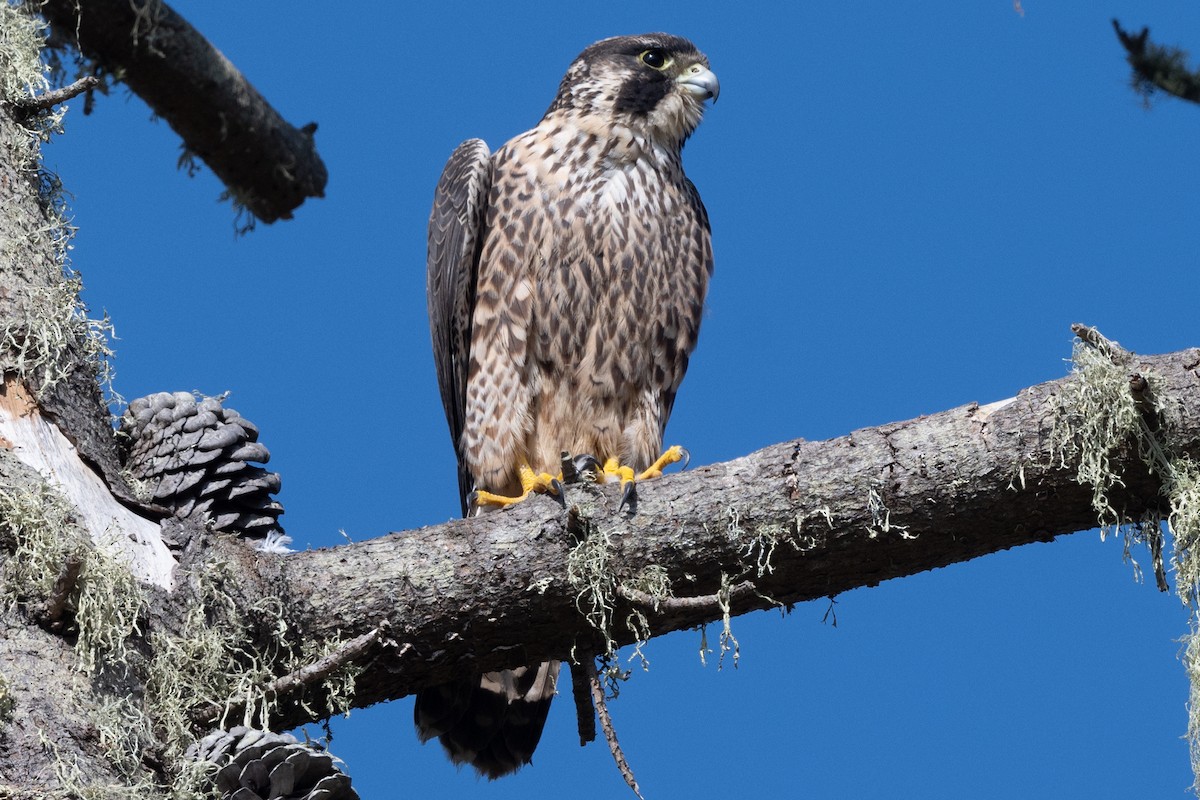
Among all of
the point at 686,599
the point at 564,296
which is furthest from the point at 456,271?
the point at 686,599

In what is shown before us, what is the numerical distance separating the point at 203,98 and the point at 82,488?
2.27m

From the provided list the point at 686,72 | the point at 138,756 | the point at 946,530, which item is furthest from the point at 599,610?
the point at 686,72

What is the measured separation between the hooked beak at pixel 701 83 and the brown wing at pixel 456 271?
2.47ft

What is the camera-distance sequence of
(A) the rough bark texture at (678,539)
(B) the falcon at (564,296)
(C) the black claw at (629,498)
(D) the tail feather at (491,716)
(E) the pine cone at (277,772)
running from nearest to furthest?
(E) the pine cone at (277,772) < (A) the rough bark texture at (678,539) < (C) the black claw at (629,498) < (D) the tail feather at (491,716) < (B) the falcon at (564,296)

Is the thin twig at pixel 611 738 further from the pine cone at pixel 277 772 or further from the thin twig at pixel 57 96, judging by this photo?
the thin twig at pixel 57 96

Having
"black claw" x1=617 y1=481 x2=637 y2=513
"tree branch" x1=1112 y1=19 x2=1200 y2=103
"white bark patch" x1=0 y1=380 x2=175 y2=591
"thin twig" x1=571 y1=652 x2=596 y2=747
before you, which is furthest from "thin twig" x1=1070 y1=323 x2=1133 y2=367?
"white bark patch" x1=0 y1=380 x2=175 y2=591

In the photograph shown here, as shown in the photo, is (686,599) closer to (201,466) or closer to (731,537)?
(731,537)

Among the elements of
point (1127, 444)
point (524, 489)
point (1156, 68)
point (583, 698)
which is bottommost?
point (583, 698)

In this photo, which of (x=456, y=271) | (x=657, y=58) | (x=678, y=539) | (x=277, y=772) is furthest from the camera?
(x=657, y=58)

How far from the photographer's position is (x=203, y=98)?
188 inches

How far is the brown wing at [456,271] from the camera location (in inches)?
181

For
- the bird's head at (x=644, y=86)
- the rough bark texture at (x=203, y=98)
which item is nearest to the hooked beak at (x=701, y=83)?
the bird's head at (x=644, y=86)

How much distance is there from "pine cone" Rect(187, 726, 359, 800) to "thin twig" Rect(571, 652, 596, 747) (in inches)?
29.8

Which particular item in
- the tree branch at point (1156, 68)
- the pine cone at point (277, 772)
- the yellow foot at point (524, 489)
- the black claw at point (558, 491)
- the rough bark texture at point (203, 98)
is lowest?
the pine cone at point (277, 772)
